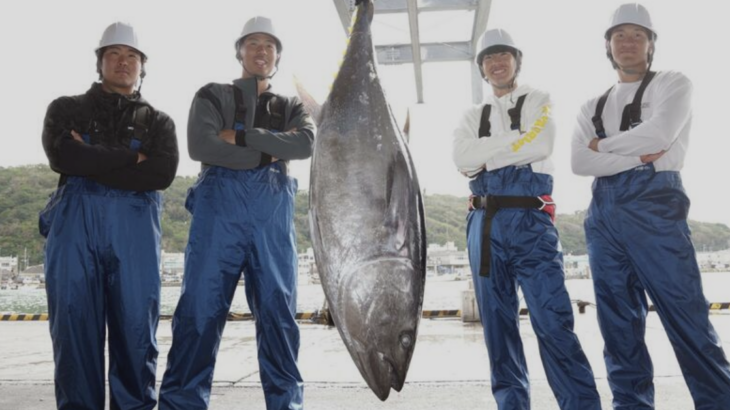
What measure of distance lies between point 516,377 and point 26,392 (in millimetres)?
3654

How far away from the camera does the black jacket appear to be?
8.44 feet

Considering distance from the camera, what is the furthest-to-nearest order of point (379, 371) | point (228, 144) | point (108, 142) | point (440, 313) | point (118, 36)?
point (440, 313), point (118, 36), point (108, 142), point (228, 144), point (379, 371)

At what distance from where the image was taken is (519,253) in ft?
8.48

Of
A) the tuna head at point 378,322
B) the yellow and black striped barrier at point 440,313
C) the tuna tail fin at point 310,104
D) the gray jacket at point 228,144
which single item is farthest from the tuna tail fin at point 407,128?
the yellow and black striped barrier at point 440,313

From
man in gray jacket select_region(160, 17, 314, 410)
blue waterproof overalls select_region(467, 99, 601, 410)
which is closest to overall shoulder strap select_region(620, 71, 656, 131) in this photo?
→ blue waterproof overalls select_region(467, 99, 601, 410)

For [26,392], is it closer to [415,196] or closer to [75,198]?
[75,198]

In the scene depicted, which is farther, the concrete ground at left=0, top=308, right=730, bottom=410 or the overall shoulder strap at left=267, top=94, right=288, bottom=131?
the concrete ground at left=0, top=308, right=730, bottom=410

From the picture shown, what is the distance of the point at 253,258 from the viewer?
2.54m

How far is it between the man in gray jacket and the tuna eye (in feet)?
4.69

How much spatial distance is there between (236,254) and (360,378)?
2246 mm

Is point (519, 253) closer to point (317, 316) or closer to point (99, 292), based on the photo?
point (99, 292)

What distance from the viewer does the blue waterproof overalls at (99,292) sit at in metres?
2.51

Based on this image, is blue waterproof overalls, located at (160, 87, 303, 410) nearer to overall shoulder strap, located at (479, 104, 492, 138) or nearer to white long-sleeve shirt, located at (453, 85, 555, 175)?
white long-sleeve shirt, located at (453, 85, 555, 175)

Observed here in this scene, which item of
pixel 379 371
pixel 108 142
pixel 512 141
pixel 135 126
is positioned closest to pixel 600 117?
pixel 512 141
